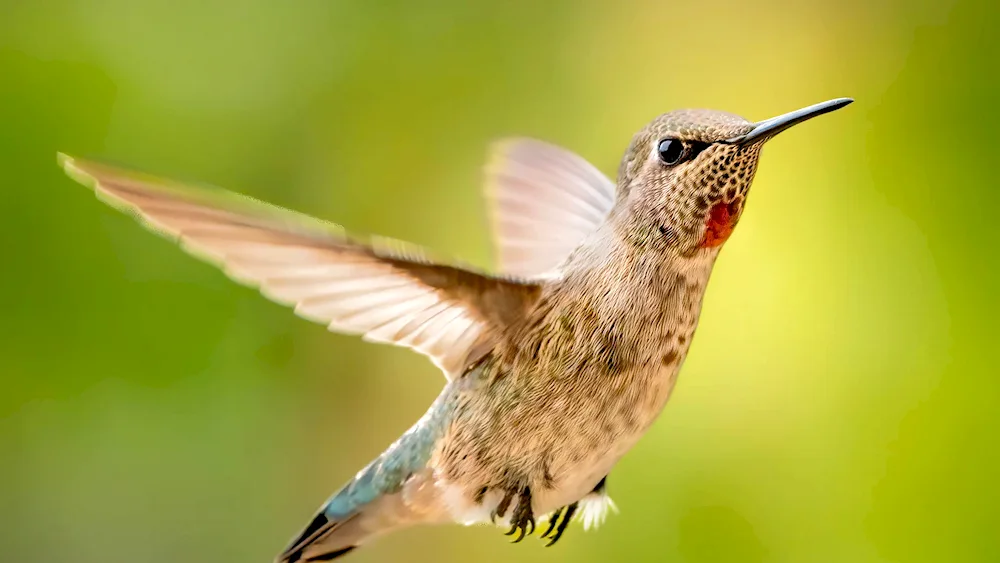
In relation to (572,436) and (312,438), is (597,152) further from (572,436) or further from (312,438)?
(572,436)

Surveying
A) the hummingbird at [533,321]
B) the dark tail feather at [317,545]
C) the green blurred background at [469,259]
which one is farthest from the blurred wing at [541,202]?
the green blurred background at [469,259]

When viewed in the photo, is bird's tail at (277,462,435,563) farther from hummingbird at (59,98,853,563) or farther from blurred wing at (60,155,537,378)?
blurred wing at (60,155,537,378)

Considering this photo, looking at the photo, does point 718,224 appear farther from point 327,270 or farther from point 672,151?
point 327,270

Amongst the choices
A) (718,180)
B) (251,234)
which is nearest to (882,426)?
(718,180)

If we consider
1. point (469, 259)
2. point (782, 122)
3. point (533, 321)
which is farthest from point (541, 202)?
→ point (469, 259)

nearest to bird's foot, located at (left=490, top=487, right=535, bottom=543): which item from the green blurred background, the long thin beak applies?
the long thin beak

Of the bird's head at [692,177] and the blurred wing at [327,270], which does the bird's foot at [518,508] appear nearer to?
the blurred wing at [327,270]
